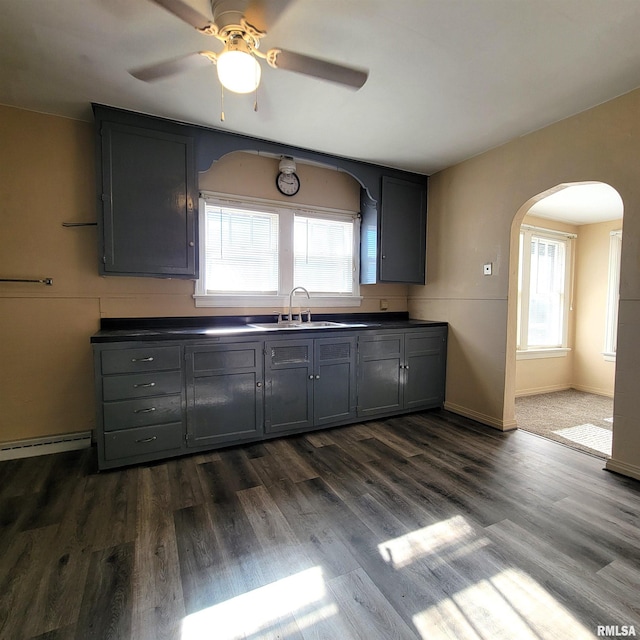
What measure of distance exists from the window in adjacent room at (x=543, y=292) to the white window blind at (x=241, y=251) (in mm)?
3216

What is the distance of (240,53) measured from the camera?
1.57 metres

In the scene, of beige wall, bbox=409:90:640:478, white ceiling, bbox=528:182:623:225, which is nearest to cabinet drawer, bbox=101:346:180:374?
beige wall, bbox=409:90:640:478

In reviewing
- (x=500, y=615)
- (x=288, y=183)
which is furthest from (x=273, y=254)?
(x=500, y=615)

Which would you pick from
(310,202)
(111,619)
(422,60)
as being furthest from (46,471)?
(422,60)

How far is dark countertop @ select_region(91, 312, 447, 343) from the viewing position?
248 centimetres

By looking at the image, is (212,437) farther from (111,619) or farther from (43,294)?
(43,294)

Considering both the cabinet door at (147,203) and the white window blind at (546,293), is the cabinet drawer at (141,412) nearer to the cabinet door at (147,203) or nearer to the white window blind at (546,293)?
the cabinet door at (147,203)

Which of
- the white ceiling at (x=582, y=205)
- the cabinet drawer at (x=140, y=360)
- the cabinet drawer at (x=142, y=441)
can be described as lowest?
the cabinet drawer at (x=142, y=441)

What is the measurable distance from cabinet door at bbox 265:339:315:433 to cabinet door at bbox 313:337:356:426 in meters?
0.07

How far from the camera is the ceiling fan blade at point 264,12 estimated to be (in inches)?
A: 56.4

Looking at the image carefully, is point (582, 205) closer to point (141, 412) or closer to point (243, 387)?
point (243, 387)

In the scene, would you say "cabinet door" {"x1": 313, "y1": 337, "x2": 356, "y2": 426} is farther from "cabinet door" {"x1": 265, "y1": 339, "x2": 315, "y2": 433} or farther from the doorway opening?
the doorway opening

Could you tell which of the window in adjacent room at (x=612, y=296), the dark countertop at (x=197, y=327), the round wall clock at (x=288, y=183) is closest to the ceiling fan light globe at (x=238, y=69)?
the dark countertop at (x=197, y=327)

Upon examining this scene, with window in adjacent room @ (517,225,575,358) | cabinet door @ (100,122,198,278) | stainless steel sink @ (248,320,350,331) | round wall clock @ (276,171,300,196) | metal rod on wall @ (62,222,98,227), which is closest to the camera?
cabinet door @ (100,122,198,278)
